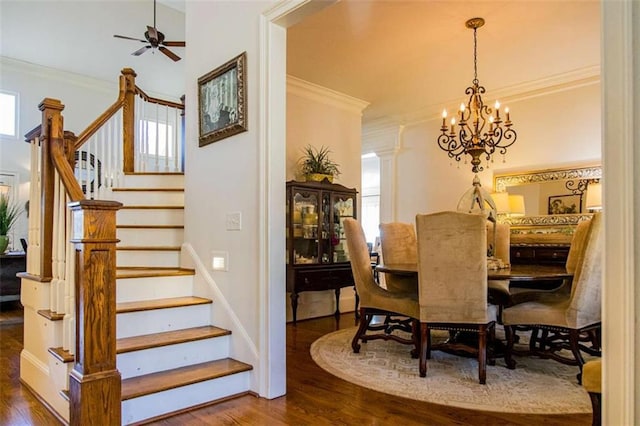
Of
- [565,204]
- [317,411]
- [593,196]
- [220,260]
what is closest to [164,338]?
[220,260]

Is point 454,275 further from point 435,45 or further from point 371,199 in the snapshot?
point 371,199

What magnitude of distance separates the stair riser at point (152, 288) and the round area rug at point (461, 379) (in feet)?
3.92

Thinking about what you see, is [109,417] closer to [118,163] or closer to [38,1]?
[118,163]

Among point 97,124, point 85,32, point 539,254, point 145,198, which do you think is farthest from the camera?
point 85,32

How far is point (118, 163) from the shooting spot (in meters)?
4.40

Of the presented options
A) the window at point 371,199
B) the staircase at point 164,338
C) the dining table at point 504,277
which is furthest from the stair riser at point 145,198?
the window at point 371,199

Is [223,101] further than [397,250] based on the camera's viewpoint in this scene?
No

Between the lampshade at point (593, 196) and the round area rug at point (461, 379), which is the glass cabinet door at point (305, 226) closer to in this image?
the round area rug at point (461, 379)

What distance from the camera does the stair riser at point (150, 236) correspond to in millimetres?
3750

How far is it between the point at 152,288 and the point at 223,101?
143 centimetres

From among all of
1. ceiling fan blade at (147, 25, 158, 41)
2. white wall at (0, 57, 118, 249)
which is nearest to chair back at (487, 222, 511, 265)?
ceiling fan blade at (147, 25, 158, 41)

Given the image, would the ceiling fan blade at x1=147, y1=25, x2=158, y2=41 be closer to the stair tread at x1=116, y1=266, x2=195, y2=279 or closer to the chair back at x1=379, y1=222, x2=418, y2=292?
the stair tread at x1=116, y1=266, x2=195, y2=279

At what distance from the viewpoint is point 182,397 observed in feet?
7.80

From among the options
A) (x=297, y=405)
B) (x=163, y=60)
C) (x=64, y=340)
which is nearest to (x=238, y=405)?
(x=297, y=405)
